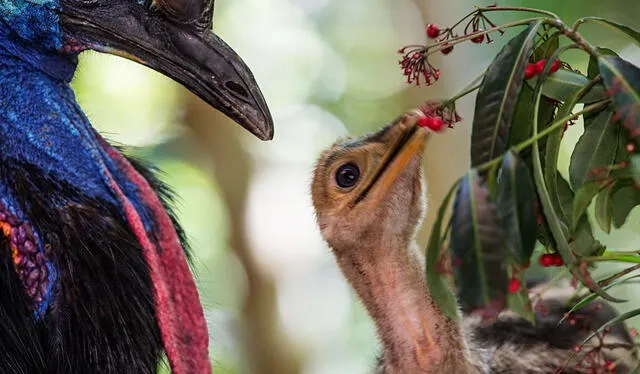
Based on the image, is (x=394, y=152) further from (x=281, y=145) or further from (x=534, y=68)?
(x=281, y=145)

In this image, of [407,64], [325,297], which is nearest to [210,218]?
[325,297]

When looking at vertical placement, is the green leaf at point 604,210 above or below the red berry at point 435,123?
below

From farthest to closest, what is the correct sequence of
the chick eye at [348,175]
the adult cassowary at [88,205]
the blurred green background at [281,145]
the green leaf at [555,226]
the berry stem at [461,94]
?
the blurred green background at [281,145], the chick eye at [348,175], the adult cassowary at [88,205], the berry stem at [461,94], the green leaf at [555,226]

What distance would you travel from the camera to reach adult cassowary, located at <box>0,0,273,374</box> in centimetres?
118

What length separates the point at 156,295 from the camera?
1.27 m

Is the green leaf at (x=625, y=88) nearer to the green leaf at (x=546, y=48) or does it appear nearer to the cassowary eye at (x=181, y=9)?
the green leaf at (x=546, y=48)

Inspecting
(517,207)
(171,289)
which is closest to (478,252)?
(517,207)

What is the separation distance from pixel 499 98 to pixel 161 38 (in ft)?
1.57

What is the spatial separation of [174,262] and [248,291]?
1.84 m

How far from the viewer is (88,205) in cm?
125

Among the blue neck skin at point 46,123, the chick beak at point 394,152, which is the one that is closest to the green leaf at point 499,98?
the chick beak at point 394,152

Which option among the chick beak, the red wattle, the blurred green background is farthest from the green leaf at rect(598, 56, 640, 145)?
the blurred green background

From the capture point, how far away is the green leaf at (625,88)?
2.53ft

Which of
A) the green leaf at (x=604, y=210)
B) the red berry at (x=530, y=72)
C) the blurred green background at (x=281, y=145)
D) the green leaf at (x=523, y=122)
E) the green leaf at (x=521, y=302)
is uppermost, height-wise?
the blurred green background at (x=281, y=145)
